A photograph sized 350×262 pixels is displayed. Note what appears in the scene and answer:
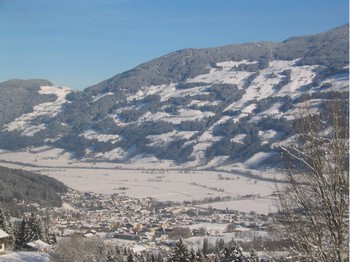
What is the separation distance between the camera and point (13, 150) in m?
116

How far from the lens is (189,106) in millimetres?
128250

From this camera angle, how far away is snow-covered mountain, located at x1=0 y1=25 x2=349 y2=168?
10162 centimetres

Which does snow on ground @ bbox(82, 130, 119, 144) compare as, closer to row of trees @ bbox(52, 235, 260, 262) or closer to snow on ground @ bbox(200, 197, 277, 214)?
snow on ground @ bbox(200, 197, 277, 214)

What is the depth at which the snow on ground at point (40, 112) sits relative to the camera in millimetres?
138350

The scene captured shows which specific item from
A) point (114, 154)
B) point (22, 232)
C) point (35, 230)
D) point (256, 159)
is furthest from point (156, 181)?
point (22, 232)

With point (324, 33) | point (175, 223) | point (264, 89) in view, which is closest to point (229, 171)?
point (175, 223)

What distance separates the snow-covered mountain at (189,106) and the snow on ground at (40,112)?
0.30 metres

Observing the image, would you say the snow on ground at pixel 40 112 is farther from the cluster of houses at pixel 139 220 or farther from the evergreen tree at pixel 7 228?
the evergreen tree at pixel 7 228

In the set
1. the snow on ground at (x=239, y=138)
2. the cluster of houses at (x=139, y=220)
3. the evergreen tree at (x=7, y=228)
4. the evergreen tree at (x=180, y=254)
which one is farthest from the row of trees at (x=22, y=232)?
the snow on ground at (x=239, y=138)

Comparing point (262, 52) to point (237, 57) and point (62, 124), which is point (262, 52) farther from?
point (62, 124)

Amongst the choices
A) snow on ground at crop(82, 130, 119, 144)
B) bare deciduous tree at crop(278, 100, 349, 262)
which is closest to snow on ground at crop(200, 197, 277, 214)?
bare deciduous tree at crop(278, 100, 349, 262)

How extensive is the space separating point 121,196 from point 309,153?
5382 cm

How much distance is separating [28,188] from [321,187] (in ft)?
180

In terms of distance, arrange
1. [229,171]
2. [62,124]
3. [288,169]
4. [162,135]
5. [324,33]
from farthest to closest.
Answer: [324,33] < [62,124] < [162,135] < [229,171] < [288,169]
